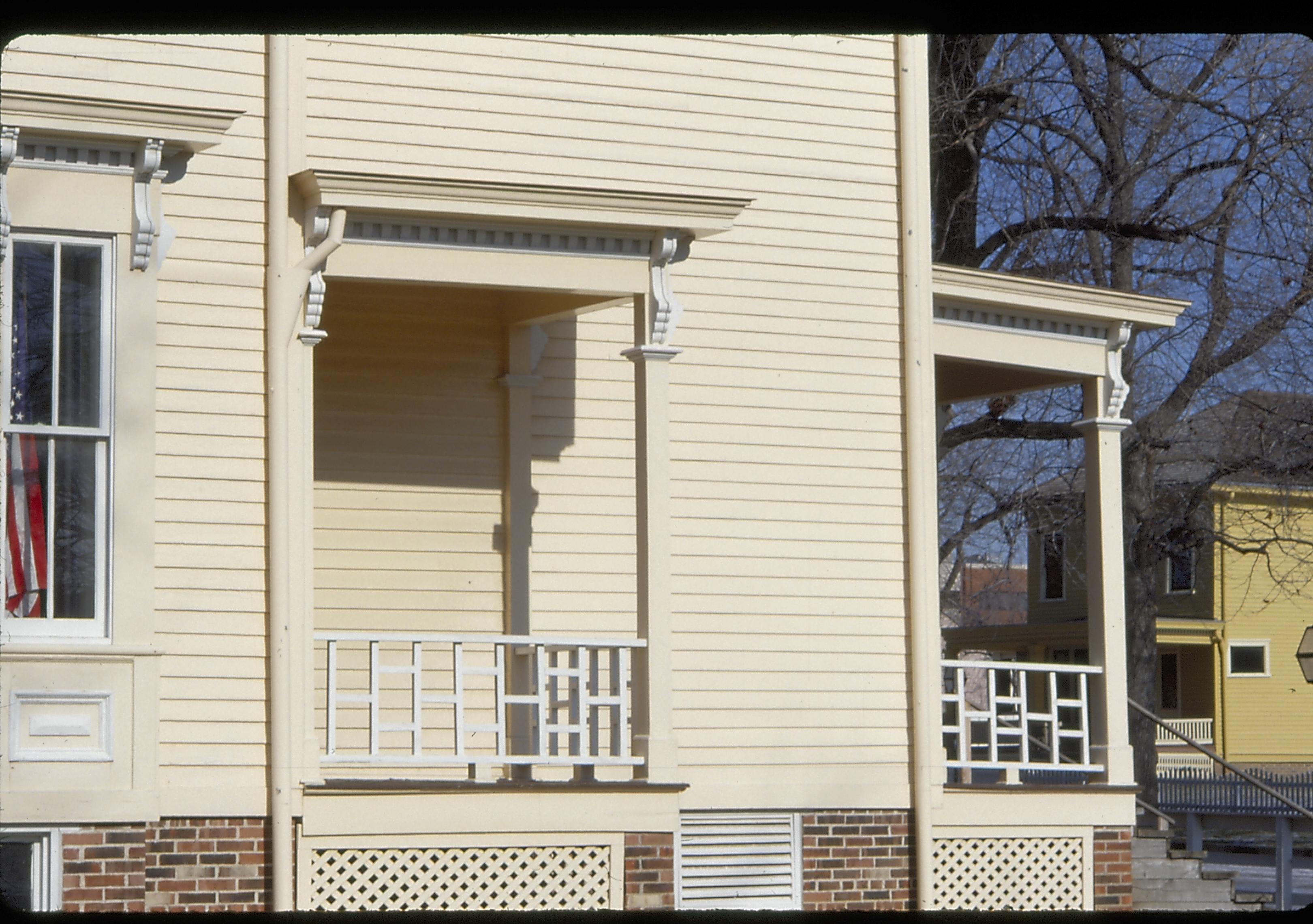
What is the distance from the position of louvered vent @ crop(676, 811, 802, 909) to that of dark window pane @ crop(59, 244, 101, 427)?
14.2ft

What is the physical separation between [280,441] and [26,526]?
1554 mm

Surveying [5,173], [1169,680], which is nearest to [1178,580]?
[1169,680]

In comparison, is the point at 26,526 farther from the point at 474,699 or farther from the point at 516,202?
the point at 474,699

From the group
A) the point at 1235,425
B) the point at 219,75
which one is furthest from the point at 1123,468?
the point at 219,75

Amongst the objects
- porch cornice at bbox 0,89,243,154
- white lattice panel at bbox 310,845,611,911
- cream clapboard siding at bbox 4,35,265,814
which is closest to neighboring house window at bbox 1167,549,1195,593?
white lattice panel at bbox 310,845,611,911

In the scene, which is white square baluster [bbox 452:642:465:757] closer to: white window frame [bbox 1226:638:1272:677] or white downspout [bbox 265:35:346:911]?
white downspout [bbox 265:35:346:911]

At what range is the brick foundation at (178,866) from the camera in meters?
8.39

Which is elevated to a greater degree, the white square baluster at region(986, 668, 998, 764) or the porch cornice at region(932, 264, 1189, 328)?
the porch cornice at region(932, 264, 1189, 328)

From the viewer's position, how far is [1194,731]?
3859 centimetres

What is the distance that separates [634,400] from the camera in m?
11.0

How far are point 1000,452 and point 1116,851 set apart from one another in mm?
14398

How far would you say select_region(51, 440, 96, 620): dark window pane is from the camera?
8.16 metres

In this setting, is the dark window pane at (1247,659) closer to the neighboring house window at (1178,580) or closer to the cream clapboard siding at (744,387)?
the neighboring house window at (1178,580)

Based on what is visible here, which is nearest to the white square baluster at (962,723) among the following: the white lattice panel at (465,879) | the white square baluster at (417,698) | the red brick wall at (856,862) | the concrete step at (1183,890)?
the red brick wall at (856,862)
